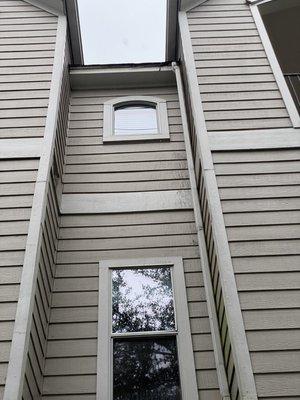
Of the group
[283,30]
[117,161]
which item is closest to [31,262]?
[117,161]

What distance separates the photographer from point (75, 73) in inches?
319

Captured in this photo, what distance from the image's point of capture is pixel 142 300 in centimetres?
562

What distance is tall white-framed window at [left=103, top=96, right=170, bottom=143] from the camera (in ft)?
24.1

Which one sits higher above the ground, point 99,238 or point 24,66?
point 24,66

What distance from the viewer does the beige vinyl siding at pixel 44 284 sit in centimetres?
453

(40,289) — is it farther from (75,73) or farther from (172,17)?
(172,17)

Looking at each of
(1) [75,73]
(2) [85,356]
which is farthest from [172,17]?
(2) [85,356]

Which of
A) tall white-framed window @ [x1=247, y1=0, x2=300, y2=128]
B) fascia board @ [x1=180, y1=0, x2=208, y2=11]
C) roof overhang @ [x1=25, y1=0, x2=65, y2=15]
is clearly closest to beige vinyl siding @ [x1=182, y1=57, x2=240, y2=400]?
tall white-framed window @ [x1=247, y1=0, x2=300, y2=128]

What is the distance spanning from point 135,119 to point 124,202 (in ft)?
5.87

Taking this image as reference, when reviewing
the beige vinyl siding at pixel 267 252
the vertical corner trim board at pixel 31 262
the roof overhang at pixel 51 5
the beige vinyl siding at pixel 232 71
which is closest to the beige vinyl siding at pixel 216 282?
the beige vinyl siding at pixel 267 252

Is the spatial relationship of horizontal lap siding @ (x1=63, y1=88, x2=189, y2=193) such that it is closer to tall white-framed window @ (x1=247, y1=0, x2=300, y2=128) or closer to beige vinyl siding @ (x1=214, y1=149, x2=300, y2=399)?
beige vinyl siding @ (x1=214, y1=149, x2=300, y2=399)

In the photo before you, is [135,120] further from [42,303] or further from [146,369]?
[146,369]

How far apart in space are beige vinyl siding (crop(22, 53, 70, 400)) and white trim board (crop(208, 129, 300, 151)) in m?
1.94

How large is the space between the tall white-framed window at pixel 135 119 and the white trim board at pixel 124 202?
105 cm
